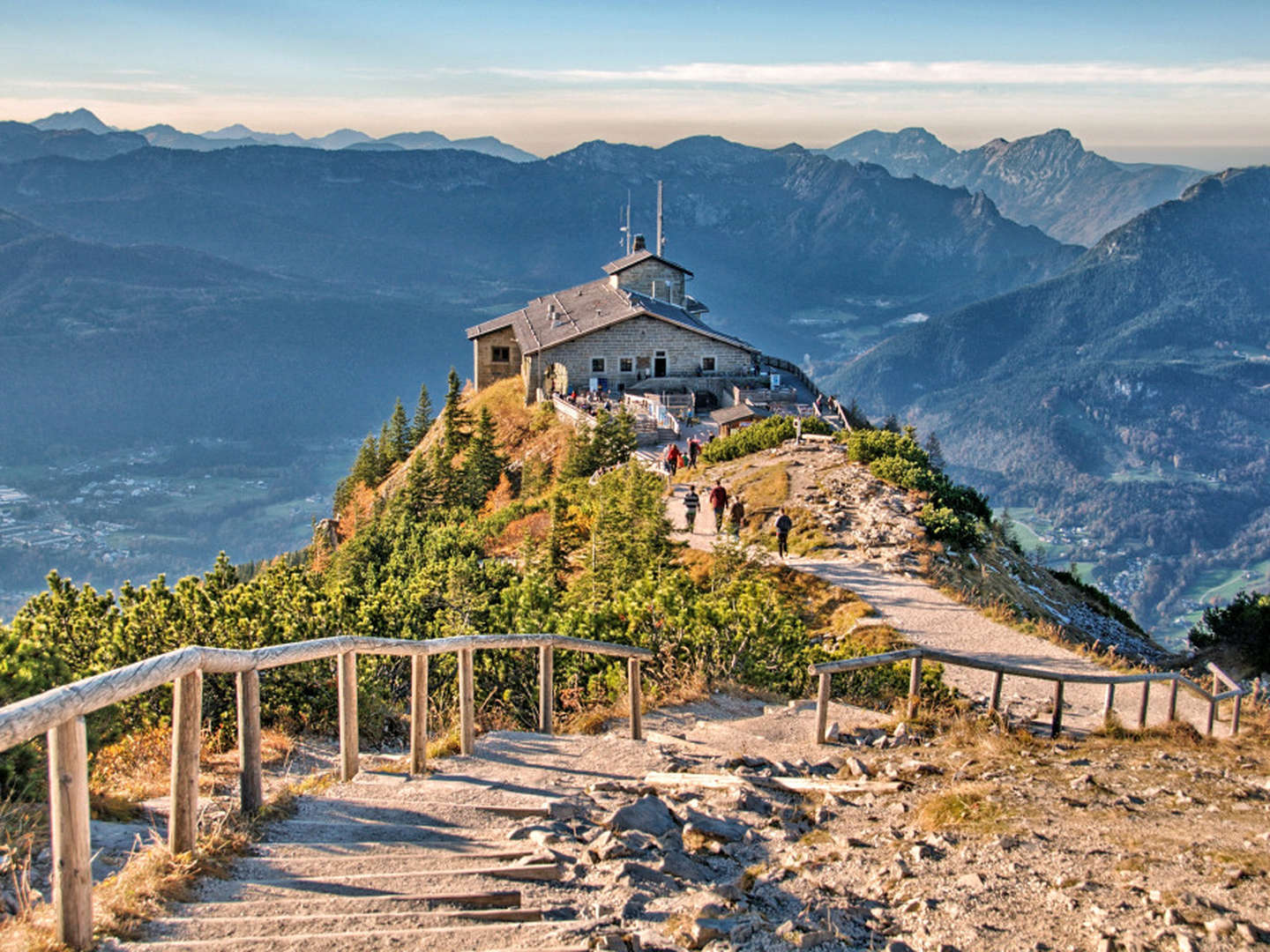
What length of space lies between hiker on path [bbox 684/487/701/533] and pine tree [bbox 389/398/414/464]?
1302 inches

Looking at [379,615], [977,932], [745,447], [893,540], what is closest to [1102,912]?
[977,932]

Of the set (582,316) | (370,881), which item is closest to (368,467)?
(582,316)

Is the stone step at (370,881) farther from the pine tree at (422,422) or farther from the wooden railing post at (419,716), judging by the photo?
the pine tree at (422,422)

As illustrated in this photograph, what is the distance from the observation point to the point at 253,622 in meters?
13.0

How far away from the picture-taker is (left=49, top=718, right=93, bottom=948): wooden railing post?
4.82 m

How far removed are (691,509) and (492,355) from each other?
3753cm

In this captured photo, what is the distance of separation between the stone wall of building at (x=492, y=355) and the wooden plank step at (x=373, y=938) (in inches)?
2316

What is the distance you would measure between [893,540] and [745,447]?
10.9m

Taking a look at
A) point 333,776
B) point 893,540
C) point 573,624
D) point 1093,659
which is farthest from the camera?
point 893,540

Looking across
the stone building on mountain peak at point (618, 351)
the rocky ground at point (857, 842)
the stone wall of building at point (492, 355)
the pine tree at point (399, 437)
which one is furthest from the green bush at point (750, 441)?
the stone wall of building at point (492, 355)

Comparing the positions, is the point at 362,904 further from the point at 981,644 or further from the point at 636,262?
the point at 636,262

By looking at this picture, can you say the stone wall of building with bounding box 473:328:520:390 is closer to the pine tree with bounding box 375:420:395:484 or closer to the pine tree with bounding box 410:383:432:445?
the pine tree with bounding box 410:383:432:445

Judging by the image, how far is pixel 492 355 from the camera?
64.1 m

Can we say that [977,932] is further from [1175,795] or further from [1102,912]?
[1175,795]
